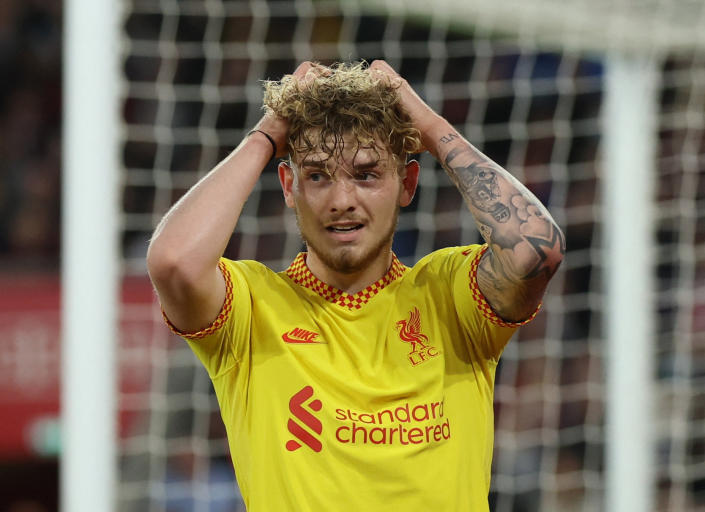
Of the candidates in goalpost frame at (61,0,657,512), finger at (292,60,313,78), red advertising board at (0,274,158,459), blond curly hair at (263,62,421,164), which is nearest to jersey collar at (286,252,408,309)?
blond curly hair at (263,62,421,164)

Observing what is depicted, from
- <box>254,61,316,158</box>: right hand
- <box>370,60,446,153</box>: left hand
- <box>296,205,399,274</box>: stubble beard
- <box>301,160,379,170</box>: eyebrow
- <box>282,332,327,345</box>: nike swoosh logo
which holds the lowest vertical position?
<box>282,332,327,345</box>: nike swoosh logo

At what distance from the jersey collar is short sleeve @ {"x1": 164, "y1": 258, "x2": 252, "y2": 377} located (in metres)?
0.13

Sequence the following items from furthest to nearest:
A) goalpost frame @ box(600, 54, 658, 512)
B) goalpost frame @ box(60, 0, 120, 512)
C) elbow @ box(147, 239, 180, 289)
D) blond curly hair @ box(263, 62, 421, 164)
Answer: goalpost frame @ box(600, 54, 658, 512), goalpost frame @ box(60, 0, 120, 512), blond curly hair @ box(263, 62, 421, 164), elbow @ box(147, 239, 180, 289)

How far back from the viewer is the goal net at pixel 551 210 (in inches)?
169

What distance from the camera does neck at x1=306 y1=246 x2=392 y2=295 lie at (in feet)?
6.33

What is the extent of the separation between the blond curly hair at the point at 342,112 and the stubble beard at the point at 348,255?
5.4 inches

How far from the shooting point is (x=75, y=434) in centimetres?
311

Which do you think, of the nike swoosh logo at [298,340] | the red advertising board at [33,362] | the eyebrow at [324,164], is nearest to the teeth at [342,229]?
the eyebrow at [324,164]

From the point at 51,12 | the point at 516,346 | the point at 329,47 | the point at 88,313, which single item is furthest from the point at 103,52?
the point at 51,12

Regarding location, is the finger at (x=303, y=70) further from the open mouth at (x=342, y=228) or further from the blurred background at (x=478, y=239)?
the blurred background at (x=478, y=239)

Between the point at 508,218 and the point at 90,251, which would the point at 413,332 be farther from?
the point at 90,251

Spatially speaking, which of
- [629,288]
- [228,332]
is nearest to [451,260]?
[228,332]

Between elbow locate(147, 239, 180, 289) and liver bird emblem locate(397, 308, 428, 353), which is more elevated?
elbow locate(147, 239, 180, 289)

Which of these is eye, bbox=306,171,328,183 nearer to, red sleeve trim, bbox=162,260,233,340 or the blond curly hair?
the blond curly hair
